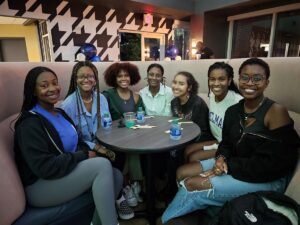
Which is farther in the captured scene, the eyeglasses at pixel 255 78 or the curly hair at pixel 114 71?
the curly hair at pixel 114 71

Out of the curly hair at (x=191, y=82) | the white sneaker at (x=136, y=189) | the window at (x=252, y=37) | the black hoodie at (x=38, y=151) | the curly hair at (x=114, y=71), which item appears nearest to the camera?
the black hoodie at (x=38, y=151)

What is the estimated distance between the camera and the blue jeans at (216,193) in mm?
1238

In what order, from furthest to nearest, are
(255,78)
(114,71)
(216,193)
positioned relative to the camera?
(114,71), (255,78), (216,193)

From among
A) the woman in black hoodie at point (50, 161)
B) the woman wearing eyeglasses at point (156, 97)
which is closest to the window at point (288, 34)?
the woman wearing eyeglasses at point (156, 97)

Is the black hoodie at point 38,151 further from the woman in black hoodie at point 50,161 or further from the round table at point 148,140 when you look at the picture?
the round table at point 148,140

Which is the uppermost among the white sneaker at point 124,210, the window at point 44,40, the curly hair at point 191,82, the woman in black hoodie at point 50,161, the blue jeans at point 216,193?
the window at point 44,40

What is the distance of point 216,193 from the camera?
1261 millimetres

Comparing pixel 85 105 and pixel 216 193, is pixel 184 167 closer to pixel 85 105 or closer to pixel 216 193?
pixel 216 193

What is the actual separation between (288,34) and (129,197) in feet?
22.3

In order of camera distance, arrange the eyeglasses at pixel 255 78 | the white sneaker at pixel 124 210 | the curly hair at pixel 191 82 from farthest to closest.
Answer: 1. the curly hair at pixel 191 82
2. the white sneaker at pixel 124 210
3. the eyeglasses at pixel 255 78

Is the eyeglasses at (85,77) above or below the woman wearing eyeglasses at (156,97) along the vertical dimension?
above

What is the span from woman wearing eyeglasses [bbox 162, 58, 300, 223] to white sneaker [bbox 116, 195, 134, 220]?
53 cm

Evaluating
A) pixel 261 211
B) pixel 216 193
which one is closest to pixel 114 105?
pixel 216 193

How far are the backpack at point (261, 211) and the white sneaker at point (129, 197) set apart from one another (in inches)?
39.5
